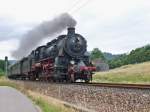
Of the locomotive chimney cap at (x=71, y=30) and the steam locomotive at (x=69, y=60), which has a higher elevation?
the locomotive chimney cap at (x=71, y=30)

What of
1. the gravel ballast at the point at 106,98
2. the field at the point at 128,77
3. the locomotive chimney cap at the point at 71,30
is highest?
the locomotive chimney cap at the point at 71,30

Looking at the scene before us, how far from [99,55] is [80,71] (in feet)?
498

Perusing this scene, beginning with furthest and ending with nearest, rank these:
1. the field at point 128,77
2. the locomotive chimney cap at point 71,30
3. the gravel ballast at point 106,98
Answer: the field at point 128,77 < the locomotive chimney cap at point 71,30 < the gravel ballast at point 106,98

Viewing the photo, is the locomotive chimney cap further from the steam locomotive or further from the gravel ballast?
the gravel ballast

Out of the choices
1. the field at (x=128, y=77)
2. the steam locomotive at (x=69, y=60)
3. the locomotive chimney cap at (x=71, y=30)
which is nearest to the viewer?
the steam locomotive at (x=69, y=60)

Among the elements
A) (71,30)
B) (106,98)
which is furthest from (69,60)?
(106,98)

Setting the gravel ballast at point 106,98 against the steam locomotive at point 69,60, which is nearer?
the gravel ballast at point 106,98

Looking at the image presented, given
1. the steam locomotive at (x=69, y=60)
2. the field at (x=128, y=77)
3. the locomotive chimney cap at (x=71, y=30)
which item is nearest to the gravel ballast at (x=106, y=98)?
the steam locomotive at (x=69, y=60)

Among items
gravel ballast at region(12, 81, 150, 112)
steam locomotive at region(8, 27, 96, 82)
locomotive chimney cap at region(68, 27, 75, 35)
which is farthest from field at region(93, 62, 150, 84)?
gravel ballast at region(12, 81, 150, 112)

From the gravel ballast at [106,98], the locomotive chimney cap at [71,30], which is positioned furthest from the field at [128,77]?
the gravel ballast at [106,98]

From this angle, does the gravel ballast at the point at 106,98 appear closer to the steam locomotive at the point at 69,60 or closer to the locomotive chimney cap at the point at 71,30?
the steam locomotive at the point at 69,60

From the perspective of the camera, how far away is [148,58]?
14688cm

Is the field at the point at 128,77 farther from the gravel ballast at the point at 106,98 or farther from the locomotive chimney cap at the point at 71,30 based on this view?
the gravel ballast at the point at 106,98

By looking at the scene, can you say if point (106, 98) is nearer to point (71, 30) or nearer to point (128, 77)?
point (71, 30)
